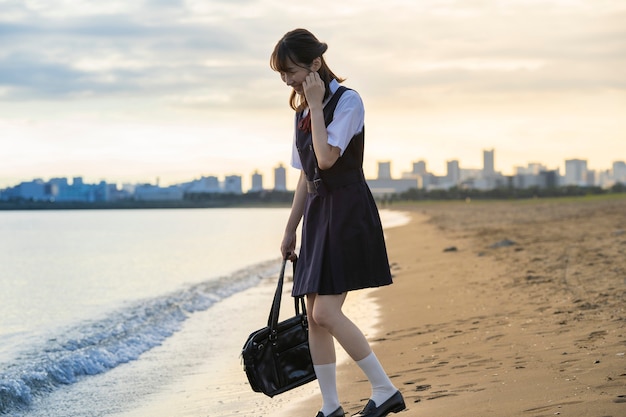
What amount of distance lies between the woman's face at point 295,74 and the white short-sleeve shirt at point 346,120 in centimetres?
13

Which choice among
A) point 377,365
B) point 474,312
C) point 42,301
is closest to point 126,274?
point 42,301

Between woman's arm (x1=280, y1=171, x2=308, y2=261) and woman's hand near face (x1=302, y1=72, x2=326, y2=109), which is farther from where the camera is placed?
woman's arm (x1=280, y1=171, x2=308, y2=261)

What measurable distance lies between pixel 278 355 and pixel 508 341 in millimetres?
2376

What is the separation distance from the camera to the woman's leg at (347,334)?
335 cm

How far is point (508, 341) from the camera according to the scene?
555 cm

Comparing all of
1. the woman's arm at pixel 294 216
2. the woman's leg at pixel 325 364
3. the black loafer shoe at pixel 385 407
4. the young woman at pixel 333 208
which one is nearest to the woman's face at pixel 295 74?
the young woman at pixel 333 208

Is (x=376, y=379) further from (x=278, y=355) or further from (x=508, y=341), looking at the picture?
(x=508, y=341)

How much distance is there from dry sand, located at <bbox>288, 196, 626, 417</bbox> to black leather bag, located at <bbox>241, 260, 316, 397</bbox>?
23.7 inches

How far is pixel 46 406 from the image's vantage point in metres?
5.82

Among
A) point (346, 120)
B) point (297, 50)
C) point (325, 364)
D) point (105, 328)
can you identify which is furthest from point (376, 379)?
point (105, 328)

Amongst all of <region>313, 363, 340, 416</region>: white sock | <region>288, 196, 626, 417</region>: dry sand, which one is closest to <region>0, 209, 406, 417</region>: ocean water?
<region>288, 196, 626, 417</region>: dry sand

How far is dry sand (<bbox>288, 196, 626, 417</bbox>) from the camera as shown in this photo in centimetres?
378

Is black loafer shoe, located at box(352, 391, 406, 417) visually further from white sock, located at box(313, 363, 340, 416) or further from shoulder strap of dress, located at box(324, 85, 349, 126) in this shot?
shoulder strap of dress, located at box(324, 85, 349, 126)

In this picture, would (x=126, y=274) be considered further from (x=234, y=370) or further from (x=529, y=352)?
(x=529, y=352)
